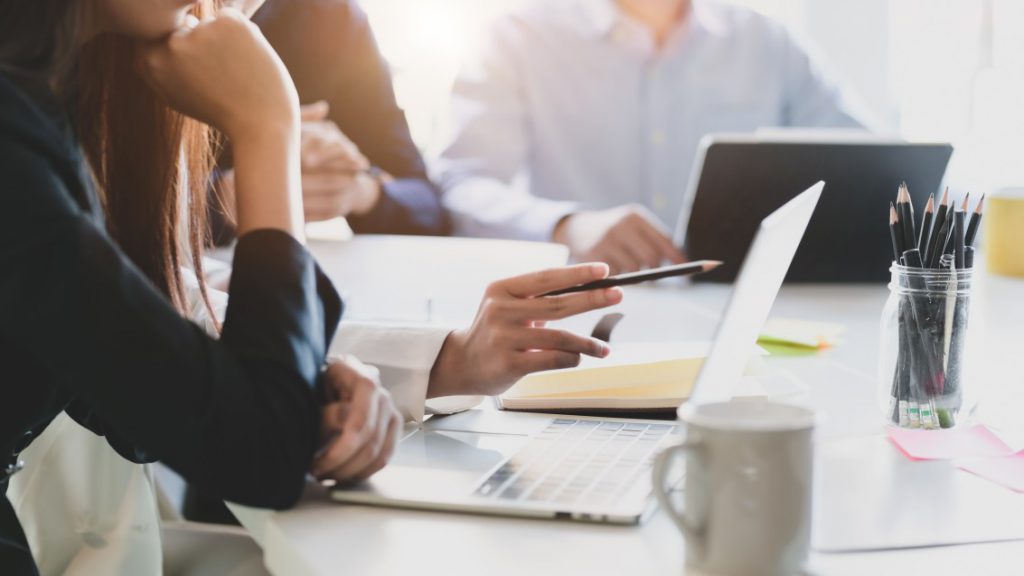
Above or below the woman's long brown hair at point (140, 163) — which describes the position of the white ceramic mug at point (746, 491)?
below

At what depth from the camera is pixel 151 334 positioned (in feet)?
1.93

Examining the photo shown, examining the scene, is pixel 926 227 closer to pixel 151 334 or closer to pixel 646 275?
pixel 646 275

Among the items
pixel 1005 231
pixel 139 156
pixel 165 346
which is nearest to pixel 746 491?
pixel 165 346

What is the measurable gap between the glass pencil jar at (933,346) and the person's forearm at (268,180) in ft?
1.60

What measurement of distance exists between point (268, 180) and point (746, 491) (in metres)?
0.40

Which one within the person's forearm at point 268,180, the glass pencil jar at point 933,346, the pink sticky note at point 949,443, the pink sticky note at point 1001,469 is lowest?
the pink sticky note at point 949,443

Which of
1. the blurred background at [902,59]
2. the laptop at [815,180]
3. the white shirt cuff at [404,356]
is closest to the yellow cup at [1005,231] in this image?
the laptop at [815,180]

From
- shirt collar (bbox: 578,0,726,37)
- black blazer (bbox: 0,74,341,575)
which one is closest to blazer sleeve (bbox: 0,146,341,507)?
black blazer (bbox: 0,74,341,575)

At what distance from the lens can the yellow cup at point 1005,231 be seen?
63.2 inches

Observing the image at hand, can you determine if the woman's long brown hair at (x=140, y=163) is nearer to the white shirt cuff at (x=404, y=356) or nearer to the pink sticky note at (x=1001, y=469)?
the white shirt cuff at (x=404, y=356)

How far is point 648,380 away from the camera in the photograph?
2.94 feet

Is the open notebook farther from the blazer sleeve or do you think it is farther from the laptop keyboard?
the blazer sleeve

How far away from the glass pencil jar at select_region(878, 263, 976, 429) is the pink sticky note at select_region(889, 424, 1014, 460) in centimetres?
2

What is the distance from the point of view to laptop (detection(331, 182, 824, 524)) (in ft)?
2.03
